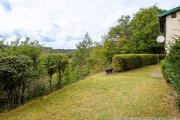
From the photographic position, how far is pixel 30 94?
29.0 feet

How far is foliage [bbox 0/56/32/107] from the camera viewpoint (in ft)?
22.7

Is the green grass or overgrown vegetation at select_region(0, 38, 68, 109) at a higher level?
overgrown vegetation at select_region(0, 38, 68, 109)

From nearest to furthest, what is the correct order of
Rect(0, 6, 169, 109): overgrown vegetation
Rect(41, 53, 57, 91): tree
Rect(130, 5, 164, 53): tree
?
1. Rect(0, 6, 169, 109): overgrown vegetation
2. Rect(41, 53, 57, 91): tree
3. Rect(130, 5, 164, 53): tree

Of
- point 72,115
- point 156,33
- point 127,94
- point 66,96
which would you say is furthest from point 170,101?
point 156,33

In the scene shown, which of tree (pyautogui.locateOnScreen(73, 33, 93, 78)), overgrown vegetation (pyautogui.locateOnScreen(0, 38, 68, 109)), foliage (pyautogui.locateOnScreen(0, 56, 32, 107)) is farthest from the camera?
tree (pyautogui.locateOnScreen(73, 33, 93, 78))

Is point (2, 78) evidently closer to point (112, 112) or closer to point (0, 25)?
point (112, 112)

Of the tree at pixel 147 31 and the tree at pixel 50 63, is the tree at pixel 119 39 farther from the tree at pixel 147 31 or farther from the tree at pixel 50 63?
the tree at pixel 50 63

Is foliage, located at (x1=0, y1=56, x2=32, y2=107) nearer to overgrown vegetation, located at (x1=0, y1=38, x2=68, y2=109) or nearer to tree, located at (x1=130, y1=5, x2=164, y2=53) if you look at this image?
overgrown vegetation, located at (x1=0, y1=38, x2=68, y2=109)

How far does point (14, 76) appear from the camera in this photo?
7027 millimetres

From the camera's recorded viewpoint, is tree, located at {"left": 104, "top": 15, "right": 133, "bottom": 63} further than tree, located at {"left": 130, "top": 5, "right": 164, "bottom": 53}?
No

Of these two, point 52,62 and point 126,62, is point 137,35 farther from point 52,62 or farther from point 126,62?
point 52,62

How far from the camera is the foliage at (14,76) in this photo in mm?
6916

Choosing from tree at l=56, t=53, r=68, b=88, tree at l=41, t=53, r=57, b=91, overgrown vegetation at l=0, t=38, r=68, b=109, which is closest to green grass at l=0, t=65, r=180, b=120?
overgrown vegetation at l=0, t=38, r=68, b=109

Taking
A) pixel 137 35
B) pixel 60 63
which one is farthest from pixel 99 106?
pixel 137 35
